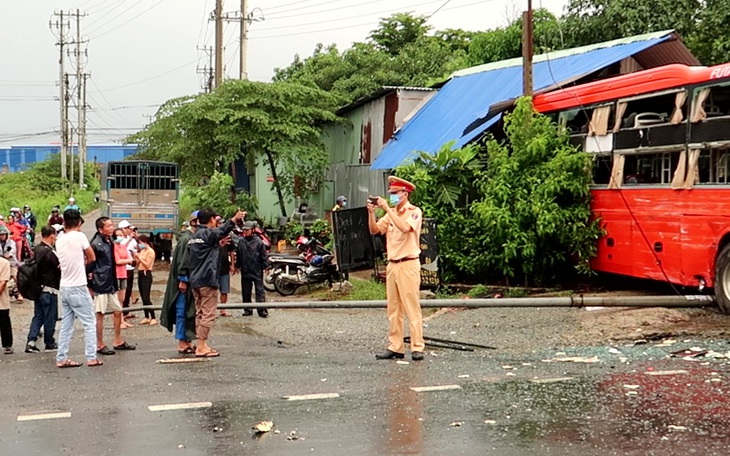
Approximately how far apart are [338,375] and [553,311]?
5.23 metres

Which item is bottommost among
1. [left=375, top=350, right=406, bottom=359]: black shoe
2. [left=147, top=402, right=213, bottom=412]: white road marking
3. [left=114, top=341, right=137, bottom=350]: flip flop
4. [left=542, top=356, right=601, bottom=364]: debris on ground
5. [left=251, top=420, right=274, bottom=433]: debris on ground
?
[left=114, top=341, right=137, bottom=350]: flip flop

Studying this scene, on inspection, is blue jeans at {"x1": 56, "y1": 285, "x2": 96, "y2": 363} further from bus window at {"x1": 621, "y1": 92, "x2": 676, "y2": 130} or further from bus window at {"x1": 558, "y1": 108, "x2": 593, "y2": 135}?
bus window at {"x1": 558, "y1": 108, "x2": 593, "y2": 135}

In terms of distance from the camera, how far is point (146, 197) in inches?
1100

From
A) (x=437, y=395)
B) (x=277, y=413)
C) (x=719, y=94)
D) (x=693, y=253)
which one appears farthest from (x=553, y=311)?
(x=277, y=413)

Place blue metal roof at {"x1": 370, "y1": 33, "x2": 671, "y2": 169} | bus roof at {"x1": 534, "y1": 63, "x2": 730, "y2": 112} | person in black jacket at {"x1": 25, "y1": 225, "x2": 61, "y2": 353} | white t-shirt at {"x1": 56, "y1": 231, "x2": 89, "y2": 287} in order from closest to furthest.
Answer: white t-shirt at {"x1": 56, "y1": 231, "x2": 89, "y2": 287} → person in black jacket at {"x1": 25, "y1": 225, "x2": 61, "y2": 353} → bus roof at {"x1": 534, "y1": 63, "x2": 730, "y2": 112} → blue metal roof at {"x1": 370, "y1": 33, "x2": 671, "y2": 169}

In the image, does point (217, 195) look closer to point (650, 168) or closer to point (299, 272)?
point (299, 272)

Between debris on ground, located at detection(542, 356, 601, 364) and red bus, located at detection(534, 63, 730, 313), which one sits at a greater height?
red bus, located at detection(534, 63, 730, 313)

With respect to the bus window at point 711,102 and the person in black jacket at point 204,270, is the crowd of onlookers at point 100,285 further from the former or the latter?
the bus window at point 711,102

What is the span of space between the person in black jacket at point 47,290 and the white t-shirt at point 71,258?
1.10 m

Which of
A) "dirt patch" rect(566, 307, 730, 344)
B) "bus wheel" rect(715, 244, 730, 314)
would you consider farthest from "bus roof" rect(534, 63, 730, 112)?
"dirt patch" rect(566, 307, 730, 344)

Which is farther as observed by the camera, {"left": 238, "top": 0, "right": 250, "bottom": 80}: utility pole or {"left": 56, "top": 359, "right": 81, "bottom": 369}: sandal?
{"left": 238, "top": 0, "right": 250, "bottom": 80}: utility pole

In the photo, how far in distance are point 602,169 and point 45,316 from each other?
29.0 feet

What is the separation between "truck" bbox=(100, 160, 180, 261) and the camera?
27.0m

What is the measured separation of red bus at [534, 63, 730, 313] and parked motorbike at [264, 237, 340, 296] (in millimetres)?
5823
